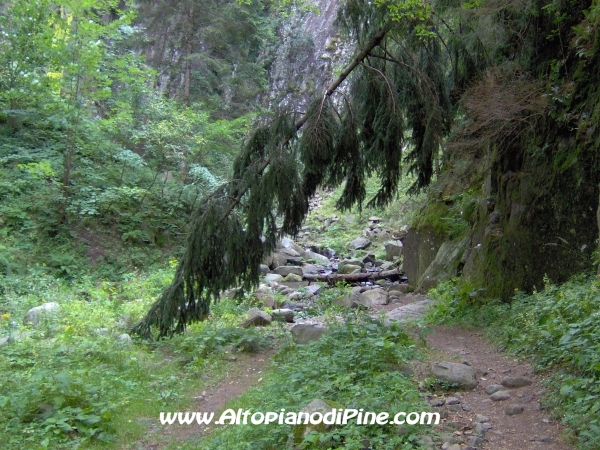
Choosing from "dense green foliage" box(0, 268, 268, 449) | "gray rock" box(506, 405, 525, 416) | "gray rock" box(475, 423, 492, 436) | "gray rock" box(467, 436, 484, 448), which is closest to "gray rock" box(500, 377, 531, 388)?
"gray rock" box(506, 405, 525, 416)

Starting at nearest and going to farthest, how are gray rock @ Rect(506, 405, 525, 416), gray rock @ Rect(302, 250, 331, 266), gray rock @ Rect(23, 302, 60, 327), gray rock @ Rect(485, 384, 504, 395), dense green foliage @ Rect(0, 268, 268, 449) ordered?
gray rock @ Rect(506, 405, 525, 416), dense green foliage @ Rect(0, 268, 268, 449), gray rock @ Rect(485, 384, 504, 395), gray rock @ Rect(23, 302, 60, 327), gray rock @ Rect(302, 250, 331, 266)

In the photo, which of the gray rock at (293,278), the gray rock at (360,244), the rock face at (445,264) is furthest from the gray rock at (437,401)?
the gray rock at (360,244)

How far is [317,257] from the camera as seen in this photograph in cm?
Answer: 2047

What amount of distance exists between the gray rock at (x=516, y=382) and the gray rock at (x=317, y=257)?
A: 48.2ft

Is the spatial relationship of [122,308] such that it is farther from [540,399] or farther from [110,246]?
[540,399]

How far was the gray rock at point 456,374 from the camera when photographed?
16.4 feet

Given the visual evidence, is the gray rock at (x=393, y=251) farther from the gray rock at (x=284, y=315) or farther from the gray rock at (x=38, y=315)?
the gray rock at (x=38, y=315)

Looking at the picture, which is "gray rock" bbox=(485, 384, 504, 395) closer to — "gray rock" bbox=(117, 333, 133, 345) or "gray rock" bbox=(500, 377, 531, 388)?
"gray rock" bbox=(500, 377, 531, 388)

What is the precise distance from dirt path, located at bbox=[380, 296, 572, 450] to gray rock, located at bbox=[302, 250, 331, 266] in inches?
530

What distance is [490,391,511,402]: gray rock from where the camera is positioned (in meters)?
4.63

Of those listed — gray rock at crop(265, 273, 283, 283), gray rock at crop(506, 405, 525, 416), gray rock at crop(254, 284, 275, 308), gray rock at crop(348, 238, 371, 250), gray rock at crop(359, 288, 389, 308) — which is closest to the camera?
gray rock at crop(506, 405, 525, 416)

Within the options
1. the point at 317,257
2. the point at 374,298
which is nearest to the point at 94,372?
the point at 374,298

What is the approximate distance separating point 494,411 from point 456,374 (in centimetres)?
67

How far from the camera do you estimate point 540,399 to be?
14.5ft
